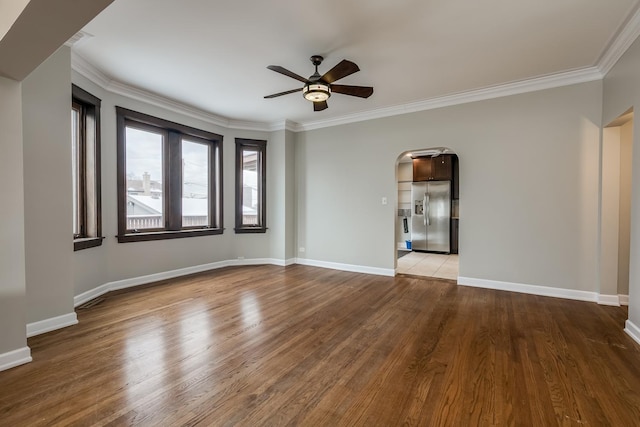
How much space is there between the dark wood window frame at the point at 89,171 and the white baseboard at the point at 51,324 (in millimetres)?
980

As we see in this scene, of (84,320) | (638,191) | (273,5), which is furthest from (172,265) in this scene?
(638,191)

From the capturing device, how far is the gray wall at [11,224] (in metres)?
2.06

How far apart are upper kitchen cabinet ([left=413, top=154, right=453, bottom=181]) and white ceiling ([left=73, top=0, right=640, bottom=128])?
12.0 ft

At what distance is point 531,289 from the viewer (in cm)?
395

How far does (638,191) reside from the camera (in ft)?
8.46

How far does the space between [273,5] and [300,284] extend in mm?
3477

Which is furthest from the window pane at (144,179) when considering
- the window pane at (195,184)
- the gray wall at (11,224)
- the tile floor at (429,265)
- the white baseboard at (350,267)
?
the tile floor at (429,265)

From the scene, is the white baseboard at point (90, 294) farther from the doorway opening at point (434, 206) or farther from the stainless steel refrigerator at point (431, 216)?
the stainless steel refrigerator at point (431, 216)

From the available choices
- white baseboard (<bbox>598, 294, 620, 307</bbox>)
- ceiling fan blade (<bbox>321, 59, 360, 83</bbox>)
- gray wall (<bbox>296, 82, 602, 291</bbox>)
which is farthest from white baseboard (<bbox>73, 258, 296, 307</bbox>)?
white baseboard (<bbox>598, 294, 620, 307</bbox>)

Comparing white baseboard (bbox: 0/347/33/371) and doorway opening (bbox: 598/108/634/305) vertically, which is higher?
doorway opening (bbox: 598/108/634/305)

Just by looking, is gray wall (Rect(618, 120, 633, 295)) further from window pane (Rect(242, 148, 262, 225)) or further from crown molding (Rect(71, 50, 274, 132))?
window pane (Rect(242, 148, 262, 225))

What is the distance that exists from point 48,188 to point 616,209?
605 cm

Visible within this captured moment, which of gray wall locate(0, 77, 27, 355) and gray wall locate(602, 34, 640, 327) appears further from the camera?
gray wall locate(602, 34, 640, 327)

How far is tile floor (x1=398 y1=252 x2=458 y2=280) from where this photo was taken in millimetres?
5257
